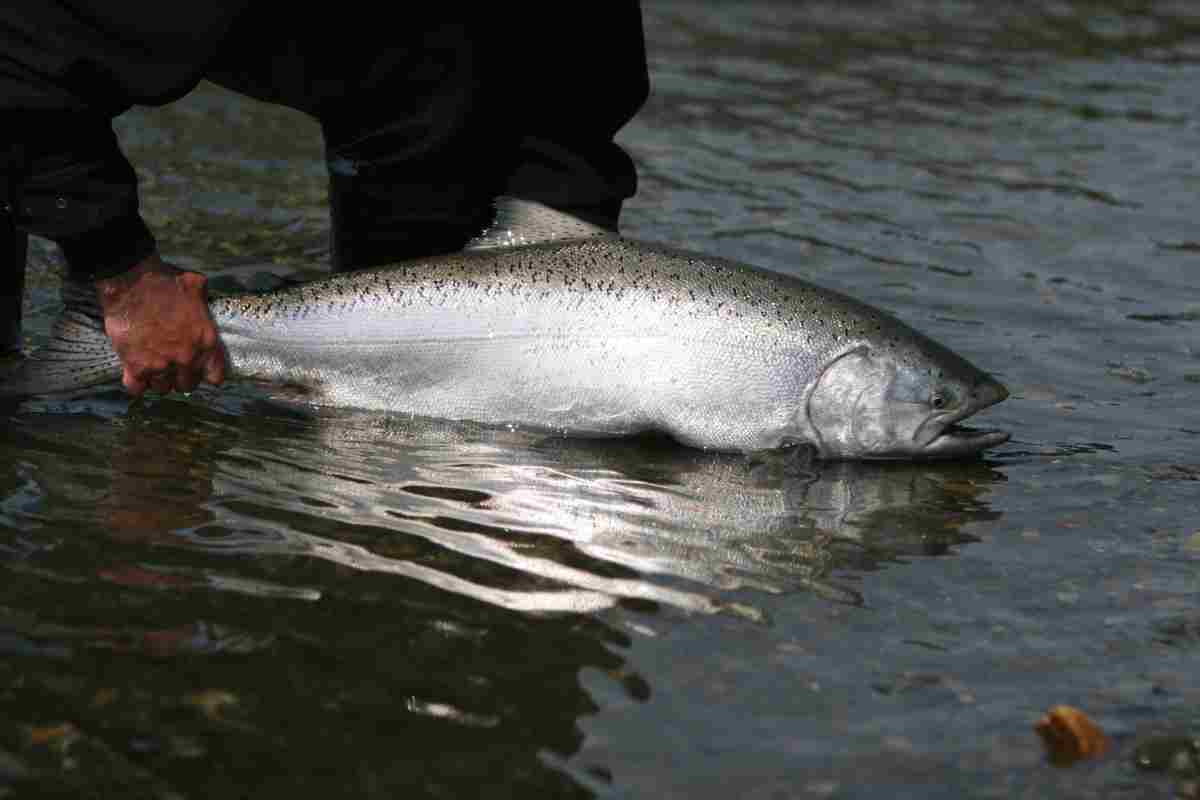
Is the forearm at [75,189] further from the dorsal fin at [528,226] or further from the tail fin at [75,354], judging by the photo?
the dorsal fin at [528,226]

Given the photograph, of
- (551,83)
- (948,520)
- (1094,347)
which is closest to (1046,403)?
(1094,347)

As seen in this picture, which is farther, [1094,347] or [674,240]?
[674,240]

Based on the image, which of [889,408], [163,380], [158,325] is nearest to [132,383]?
[163,380]

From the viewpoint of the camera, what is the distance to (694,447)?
505 centimetres

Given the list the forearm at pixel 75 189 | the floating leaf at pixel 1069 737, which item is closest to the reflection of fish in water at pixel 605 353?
the forearm at pixel 75 189

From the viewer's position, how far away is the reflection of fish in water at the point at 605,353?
4.92m

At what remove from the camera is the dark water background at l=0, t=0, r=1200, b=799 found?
10.2 ft

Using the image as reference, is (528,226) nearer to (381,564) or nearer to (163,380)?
(163,380)

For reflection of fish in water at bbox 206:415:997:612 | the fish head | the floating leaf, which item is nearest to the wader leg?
reflection of fish in water at bbox 206:415:997:612

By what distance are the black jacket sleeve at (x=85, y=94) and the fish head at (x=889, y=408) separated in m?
2.00

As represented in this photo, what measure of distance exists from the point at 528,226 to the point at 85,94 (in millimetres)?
1428

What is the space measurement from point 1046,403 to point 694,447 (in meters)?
1.35

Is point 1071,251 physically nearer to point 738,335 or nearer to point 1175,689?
point 738,335

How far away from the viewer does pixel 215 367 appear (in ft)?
16.2
